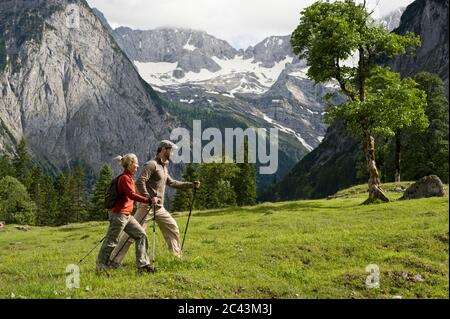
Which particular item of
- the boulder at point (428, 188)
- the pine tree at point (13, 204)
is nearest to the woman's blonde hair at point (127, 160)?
the boulder at point (428, 188)

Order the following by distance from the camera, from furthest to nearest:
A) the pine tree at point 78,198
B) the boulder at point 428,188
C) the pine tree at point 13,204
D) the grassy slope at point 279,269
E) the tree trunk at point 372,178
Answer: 1. the pine tree at point 78,198
2. the pine tree at point 13,204
3. the tree trunk at point 372,178
4. the boulder at point 428,188
5. the grassy slope at point 279,269

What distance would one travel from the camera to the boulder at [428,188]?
37969 mm

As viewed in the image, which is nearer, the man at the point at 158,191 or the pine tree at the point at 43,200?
the man at the point at 158,191

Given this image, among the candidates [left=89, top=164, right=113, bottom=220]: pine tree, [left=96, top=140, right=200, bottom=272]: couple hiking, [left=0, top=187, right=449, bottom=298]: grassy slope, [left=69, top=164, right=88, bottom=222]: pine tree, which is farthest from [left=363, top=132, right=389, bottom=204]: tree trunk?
[left=69, top=164, right=88, bottom=222]: pine tree

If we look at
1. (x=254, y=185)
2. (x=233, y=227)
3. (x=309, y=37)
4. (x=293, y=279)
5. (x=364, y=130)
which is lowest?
(x=254, y=185)

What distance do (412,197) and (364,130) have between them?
6740 millimetres

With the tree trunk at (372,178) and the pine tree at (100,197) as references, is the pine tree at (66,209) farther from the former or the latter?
the tree trunk at (372,178)

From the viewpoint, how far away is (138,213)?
17.5 metres

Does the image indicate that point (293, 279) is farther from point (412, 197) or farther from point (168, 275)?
point (412, 197)

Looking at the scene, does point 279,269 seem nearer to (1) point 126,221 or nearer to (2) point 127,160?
(1) point 126,221

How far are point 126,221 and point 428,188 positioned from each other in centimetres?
2960
